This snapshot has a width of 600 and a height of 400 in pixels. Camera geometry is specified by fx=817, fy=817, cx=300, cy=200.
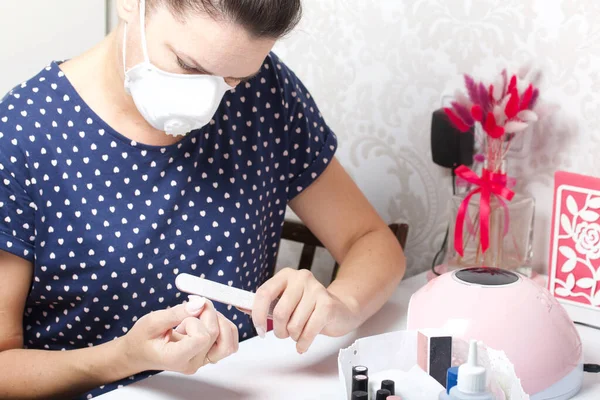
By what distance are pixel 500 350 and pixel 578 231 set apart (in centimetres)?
41

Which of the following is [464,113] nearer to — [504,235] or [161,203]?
[504,235]

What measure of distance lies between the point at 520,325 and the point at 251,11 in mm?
479

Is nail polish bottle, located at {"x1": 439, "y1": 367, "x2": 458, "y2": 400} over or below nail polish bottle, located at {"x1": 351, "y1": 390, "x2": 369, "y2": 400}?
over

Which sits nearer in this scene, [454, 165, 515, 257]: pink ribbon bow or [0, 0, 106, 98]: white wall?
[454, 165, 515, 257]: pink ribbon bow

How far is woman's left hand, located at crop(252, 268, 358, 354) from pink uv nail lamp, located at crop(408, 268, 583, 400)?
120 mm

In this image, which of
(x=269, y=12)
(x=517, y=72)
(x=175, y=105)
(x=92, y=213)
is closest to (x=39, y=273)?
(x=92, y=213)

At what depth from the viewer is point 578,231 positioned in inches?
48.9

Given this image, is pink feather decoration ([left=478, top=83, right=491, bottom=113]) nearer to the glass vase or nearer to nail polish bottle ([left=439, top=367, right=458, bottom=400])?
the glass vase

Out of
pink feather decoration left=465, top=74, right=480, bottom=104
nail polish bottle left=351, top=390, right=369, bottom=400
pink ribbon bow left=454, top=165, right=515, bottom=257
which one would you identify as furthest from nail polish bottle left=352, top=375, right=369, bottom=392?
pink feather decoration left=465, top=74, right=480, bottom=104

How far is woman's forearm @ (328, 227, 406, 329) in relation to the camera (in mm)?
1142

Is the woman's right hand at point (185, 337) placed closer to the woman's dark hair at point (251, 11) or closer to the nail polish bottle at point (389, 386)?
the nail polish bottle at point (389, 386)

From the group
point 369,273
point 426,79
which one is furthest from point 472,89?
point 369,273

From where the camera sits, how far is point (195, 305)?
91 cm

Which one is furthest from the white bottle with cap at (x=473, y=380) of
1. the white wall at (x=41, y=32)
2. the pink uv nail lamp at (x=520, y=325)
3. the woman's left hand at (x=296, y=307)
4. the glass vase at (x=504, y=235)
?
the white wall at (x=41, y=32)
